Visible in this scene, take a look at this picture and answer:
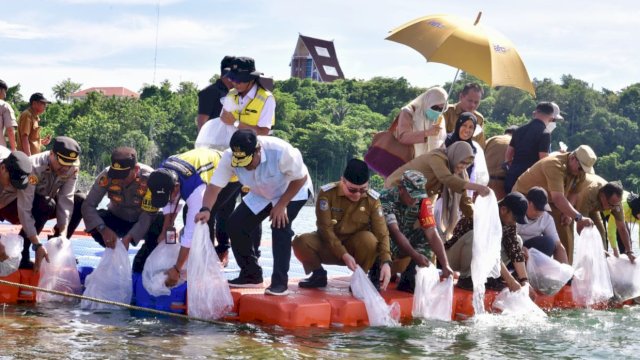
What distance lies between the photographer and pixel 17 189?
5.81 meters

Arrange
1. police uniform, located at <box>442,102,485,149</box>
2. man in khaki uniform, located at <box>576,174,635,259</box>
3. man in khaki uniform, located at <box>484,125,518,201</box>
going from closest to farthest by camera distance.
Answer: man in khaki uniform, located at <box>576,174,635,259</box>, police uniform, located at <box>442,102,485,149</box>, man in khaki uniform, located at <box>484,125,518,201</box>

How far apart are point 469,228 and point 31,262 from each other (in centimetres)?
321

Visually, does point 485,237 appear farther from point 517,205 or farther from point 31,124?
point 31,124

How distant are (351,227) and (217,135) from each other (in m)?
1.36

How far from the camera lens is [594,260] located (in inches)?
287

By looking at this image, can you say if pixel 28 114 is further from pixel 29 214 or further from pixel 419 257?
pixel 419 257

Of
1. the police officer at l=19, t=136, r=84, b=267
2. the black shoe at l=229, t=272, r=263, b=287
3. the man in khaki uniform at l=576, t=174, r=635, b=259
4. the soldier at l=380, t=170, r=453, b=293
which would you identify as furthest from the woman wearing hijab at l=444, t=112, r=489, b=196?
the police officer at l=19, t=136, r=84, b=267

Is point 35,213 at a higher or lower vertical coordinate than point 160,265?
higher

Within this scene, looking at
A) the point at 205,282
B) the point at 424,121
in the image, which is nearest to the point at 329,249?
the point at 205,282

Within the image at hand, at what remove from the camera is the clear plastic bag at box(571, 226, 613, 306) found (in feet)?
23.9

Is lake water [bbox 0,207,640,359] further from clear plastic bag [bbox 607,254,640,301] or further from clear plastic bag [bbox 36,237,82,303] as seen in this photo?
clear plastic bag [bbox 607,254,640,301]

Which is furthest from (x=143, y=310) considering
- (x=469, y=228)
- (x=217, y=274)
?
(x=469, y=228)

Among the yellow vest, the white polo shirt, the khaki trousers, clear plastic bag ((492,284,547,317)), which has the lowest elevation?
clear plastic bag ((492,284,547,317))

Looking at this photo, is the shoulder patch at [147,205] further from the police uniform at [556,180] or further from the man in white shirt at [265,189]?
the police uniform at [556,180]
